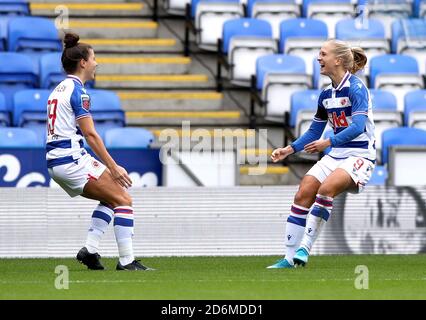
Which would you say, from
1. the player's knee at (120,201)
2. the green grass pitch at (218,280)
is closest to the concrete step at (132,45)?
the green grass pitch at (218,280)

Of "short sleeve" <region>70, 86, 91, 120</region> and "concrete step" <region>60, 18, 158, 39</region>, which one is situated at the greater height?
"concrete step" <region>60, 18, 158, 39</region>

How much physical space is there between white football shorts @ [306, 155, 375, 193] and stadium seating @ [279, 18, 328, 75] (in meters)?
7.19

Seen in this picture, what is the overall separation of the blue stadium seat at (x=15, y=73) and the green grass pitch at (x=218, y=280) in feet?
15.7

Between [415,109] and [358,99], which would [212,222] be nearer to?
[358,99]

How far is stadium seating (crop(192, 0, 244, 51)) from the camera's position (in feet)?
60.6

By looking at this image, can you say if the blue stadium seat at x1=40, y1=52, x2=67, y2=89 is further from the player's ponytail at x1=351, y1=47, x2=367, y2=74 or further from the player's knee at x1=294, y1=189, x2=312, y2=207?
the player's knee at x1=294, y1=189, x2=312, y2=207

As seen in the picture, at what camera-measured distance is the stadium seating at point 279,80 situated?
17.3m

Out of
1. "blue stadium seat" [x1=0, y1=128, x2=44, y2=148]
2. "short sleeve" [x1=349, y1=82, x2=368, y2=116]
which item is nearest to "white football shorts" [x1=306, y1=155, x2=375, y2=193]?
"short sleeve" [x1=349, y1=82, x2=368, y2=116]

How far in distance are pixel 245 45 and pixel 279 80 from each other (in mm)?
961

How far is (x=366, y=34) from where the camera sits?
18.7 m

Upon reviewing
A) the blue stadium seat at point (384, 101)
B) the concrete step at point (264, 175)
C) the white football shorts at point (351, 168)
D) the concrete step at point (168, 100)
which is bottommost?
the white football shorts at point (351, 168)

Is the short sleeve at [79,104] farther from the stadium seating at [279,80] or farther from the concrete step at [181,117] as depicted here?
the stadium seating at [279,80]

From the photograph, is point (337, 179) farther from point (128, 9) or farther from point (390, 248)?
point (128, 9)
